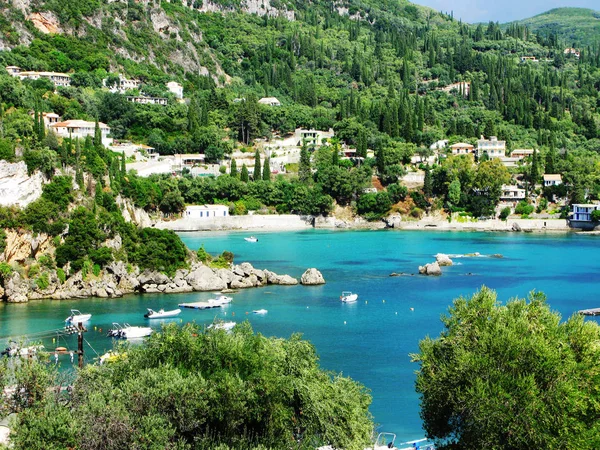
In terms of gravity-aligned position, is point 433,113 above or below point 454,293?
above

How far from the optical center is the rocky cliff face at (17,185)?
142ft

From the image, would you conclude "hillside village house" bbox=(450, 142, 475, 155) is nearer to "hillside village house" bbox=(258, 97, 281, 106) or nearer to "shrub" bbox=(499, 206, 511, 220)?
"shrub" bbox=(499, 206, 511, 220)

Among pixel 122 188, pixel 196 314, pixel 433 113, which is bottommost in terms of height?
pixel 196 314

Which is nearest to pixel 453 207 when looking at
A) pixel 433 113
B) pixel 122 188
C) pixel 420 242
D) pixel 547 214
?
pixel 547 214

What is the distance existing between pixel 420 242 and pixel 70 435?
53.4 m

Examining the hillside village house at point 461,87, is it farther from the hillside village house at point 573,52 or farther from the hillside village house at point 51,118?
the hillside village house at point 51,118

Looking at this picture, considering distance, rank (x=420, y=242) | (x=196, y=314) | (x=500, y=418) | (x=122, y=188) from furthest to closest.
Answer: (x=420, y=242), (x=122, y=188), (x=196, y=314), (x=500, y=418)

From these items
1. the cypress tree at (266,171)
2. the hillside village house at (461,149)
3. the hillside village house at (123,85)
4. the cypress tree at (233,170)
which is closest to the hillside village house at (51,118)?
the hillside village house at (123,85)

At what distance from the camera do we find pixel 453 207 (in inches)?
3115

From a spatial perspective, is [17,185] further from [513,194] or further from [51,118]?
[513,194]

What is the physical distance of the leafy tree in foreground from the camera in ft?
54.9

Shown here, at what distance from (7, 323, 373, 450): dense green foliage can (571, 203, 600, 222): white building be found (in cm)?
5990

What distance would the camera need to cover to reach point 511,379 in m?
17.4

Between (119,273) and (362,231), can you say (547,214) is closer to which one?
(362,231)
